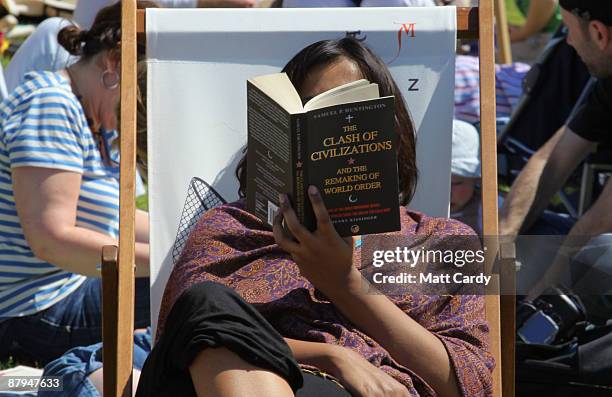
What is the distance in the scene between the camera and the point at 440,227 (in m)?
2.81

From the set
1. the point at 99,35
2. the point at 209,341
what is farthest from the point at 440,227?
the point at 99,35

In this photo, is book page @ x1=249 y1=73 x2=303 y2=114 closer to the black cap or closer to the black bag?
the black bag

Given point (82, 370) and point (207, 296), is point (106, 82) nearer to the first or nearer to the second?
point (82, 370)

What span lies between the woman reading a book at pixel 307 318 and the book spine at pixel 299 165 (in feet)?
0.07

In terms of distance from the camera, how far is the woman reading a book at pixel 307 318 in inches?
85.3

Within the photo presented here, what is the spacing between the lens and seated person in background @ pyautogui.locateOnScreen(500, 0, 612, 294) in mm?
3871

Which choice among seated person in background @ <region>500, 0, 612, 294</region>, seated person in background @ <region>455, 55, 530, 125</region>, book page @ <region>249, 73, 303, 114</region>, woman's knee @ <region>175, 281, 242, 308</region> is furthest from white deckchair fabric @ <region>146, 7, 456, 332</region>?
seated person in background @ <region>455, 55, 530, 125</region>

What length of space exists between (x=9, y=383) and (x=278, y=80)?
141cm

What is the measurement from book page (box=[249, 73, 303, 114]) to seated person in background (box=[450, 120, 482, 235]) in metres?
1.95

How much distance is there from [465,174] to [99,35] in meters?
1.64

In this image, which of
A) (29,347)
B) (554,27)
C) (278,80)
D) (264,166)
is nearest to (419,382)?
(264,166)

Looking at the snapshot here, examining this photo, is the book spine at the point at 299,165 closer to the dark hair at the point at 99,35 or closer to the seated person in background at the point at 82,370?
the seated person in background at the point at 82,370

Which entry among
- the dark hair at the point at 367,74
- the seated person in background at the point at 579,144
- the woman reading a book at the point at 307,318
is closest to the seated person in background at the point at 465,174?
the seated person in background at the point at 579,144

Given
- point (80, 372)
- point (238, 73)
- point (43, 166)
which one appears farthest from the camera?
point (43, 166)
